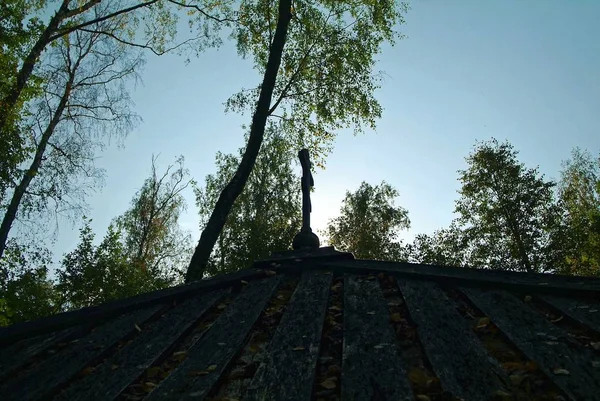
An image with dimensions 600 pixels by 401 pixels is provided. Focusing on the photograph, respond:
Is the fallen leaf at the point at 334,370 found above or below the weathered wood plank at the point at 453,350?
below

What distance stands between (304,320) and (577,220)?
95.7 feet

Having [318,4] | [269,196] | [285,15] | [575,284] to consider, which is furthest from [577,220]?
[575,284]

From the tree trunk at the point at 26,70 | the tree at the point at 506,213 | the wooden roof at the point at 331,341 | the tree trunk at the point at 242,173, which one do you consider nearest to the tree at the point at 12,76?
the tree trunk at the point at 26,70

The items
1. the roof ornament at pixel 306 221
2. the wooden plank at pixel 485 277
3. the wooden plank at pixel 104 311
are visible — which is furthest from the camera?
the roof ornament at pixel 306 221

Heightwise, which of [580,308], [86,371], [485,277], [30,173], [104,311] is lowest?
[86,371]

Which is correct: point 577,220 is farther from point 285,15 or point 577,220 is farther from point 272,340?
point 272,340

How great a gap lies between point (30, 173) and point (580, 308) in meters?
14.4

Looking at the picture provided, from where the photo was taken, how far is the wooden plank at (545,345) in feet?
5.83

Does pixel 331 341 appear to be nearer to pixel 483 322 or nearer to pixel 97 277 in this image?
pixel 483 322

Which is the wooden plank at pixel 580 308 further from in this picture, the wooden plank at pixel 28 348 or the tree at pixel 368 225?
the tree at pixel 368 225

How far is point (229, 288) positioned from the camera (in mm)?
3936

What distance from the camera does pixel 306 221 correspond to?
5.24 m

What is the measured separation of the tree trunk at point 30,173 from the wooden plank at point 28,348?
1006 cm

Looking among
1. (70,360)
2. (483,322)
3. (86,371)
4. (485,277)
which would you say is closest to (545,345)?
(483,322)
